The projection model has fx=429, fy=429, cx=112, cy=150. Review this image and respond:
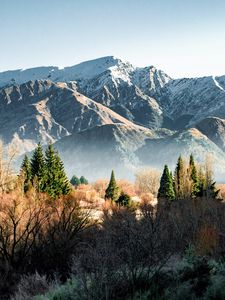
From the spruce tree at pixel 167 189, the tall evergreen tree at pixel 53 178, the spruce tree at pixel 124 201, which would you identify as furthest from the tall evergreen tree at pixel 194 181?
the tall evergreen tree at pixel 53 178

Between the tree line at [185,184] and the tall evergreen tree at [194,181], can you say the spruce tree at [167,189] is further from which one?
the tall evergreen tree at [194,181]

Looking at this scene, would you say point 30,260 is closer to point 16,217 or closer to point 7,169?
point 16,217

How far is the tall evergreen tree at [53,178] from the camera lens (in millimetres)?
67125

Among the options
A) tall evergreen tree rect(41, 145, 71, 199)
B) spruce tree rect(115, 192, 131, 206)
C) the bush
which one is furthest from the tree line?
the bush

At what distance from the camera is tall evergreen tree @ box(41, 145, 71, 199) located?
220 feet

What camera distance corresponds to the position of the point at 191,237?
53.7 metres

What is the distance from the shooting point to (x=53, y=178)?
6962cm

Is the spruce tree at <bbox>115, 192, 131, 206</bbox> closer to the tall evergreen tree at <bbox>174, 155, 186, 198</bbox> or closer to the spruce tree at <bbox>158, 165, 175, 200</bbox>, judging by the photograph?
the spruce tree at <bbox>158, 165, 175, 200</bbox>

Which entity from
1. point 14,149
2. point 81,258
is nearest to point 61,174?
point 14,149

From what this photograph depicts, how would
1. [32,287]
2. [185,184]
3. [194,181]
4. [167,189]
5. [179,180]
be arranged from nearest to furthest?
[32,287] < [185,184] < [179,180] < [167,189] < [194,181]

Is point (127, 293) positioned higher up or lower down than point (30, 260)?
higher up

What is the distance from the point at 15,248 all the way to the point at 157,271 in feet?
83.7

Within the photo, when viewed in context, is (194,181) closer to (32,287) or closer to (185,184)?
(185,184)

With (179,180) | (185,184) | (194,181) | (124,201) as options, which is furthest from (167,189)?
(124,201)
